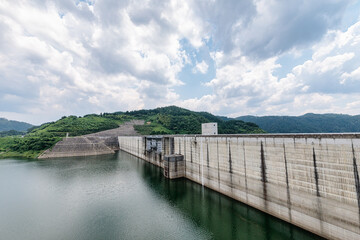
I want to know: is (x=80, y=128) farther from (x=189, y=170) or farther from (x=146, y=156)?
(x=189, y=170)

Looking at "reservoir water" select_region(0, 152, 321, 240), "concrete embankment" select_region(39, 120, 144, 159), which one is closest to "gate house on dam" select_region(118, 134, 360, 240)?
"reservoir water" select_region(0, 152, 321, 240)

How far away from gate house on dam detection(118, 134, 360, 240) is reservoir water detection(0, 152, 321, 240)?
1.46 meters

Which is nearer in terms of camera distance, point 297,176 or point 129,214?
point 297,176

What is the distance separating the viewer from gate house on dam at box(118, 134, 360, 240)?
36.3 ft

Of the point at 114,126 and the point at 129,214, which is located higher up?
the point at 114,126

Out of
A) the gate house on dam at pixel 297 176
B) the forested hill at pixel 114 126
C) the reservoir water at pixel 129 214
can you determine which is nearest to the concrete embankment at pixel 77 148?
the forested hill at pixel 114 126

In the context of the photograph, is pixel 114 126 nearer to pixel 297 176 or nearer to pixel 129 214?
pixel 129 214

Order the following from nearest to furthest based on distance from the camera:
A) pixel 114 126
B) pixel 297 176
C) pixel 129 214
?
1. pixel 297 176
2. pixel 129 214
3. pixel 114 126

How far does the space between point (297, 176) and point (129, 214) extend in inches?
690

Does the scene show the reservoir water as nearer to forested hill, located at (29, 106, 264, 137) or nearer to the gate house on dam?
the gate house on dam

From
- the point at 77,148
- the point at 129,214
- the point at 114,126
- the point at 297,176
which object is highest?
the point at 114,126

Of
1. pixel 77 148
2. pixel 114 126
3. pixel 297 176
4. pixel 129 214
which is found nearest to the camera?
pixel 297 176

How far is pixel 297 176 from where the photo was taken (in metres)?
13.7

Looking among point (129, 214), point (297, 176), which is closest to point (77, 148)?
point (129, 214)
